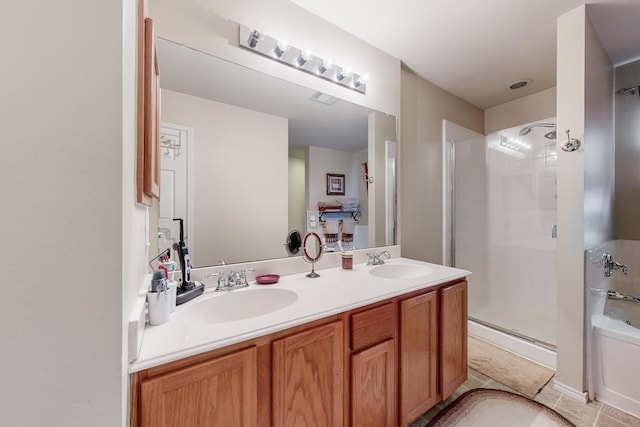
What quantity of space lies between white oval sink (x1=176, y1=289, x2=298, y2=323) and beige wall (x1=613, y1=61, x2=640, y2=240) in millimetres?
2969

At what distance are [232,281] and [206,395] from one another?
57cm

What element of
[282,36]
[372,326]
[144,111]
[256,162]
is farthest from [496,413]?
[282,36]

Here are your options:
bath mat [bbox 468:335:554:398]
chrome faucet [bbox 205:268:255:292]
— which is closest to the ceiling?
chrome faucet [bbox 205:268:255:292]

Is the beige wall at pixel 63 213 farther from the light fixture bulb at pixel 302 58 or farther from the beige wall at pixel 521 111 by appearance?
the beige wall at pixel 521 111

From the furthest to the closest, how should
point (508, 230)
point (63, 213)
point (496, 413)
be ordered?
point (508, 230), point (496, 413), point (63, 213)

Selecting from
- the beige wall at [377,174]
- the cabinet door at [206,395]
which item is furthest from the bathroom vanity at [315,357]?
the beige wall at [377,174]

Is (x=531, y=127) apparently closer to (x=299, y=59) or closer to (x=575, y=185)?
(x=575, y=185)

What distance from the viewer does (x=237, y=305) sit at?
119 centimetres

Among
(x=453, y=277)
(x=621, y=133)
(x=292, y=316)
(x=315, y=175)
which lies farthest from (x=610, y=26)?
(x=292, y=316)

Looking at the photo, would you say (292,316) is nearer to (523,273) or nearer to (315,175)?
(315,175)

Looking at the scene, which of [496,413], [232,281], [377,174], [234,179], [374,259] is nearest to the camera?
[232,281]

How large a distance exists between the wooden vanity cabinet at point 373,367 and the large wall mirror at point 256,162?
647 millimetres

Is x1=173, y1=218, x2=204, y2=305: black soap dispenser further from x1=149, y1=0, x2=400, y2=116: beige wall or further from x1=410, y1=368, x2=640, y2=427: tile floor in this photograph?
x1=410, y1=368, x2=640, y2=427: tile floor

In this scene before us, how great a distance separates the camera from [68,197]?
0.52 m
